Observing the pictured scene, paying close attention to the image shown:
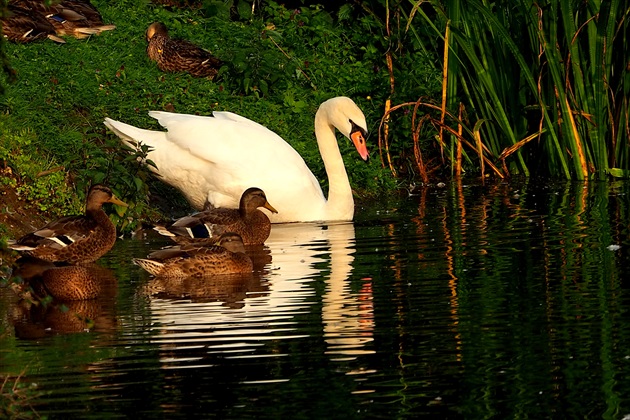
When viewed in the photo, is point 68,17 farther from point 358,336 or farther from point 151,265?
point 358,336

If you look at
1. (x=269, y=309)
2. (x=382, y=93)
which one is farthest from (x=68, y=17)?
(x=269, y=309)

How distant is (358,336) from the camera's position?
7.34 metres

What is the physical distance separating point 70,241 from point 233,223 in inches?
62.1

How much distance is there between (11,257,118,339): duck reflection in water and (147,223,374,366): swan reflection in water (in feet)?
0.98

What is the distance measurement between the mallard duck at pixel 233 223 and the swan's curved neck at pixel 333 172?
870mm

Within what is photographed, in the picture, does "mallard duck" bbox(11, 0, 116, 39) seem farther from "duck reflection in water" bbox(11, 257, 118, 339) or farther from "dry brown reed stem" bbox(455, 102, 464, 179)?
"duck reflection in water" bbox(11, 257, 118, 339)

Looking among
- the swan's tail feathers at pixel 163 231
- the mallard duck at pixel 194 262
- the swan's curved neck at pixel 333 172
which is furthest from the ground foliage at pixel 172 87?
the mallard duck at pixel 194 262

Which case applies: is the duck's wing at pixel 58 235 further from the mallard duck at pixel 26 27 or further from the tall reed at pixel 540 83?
the mallard duck at pixel 26 27

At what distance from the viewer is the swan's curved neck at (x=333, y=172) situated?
1269 centimetres

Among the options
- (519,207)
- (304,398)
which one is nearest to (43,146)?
(519,207)

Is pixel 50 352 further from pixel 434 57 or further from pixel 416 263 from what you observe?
pixel 434 57

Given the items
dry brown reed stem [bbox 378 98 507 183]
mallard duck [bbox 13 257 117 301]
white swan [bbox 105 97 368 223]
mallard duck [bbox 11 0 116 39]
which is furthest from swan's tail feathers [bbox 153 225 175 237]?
mallard duck [bbox 11 0 116 39]

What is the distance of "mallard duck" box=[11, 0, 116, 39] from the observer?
16312mm

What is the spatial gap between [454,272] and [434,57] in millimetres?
8154
